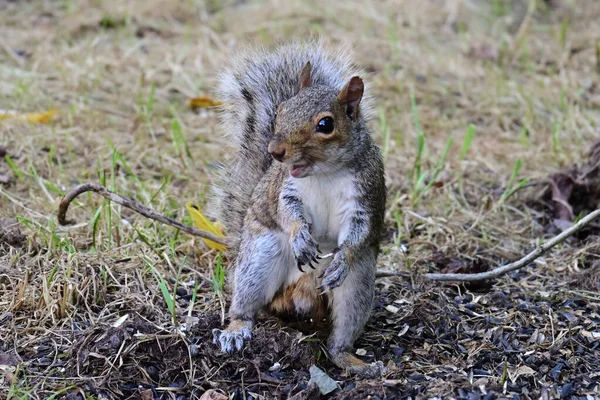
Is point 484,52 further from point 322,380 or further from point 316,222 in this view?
point 322,380

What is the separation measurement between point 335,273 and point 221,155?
1.57 meters

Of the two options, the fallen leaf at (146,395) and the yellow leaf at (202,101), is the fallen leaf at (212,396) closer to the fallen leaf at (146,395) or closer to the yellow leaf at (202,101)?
the fallen leaf at (146,395)

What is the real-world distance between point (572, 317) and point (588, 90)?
2363 mm

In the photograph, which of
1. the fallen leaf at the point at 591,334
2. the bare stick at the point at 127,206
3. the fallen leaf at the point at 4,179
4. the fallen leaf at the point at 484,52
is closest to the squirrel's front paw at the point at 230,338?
the bare stick at the point at 127,206

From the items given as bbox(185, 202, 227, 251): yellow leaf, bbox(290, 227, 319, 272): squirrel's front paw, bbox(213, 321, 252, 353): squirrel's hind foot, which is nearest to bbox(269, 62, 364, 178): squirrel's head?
bbox(290, 227, 319, 272): squirrel's front paw

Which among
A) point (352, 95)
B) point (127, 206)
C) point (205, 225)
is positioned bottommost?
point (205, 225)

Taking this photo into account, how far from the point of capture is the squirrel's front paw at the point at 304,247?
1995 millimetres

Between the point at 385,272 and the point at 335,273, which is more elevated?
the point at 335,273

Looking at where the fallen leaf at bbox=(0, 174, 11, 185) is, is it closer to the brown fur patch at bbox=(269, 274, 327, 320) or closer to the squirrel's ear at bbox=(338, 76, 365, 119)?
the brown fur patch at bbox=(269, 274, 327, 320)

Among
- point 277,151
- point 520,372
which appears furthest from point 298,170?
point 520,372

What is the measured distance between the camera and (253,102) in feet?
8.00

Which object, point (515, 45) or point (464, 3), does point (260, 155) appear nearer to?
point (515, 45)

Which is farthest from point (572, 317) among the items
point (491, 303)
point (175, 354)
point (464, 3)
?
point (464, 3)

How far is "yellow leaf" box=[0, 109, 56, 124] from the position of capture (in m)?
3.47
